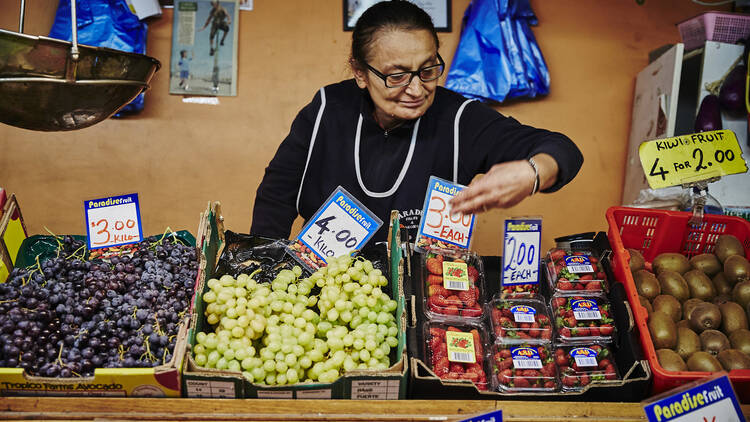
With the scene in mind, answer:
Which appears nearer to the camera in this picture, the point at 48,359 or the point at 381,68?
the point at 48,359

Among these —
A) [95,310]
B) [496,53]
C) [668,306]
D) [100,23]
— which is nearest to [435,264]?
[668,306]

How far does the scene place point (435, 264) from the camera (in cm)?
170

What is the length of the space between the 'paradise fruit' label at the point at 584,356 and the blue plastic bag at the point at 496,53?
2.05 m

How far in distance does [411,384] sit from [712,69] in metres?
2.63

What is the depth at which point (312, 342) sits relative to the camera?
1445 millimetres

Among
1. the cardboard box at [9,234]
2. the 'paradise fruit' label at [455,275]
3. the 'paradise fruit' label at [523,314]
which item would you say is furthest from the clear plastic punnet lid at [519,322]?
the cardboard box at [9,234]

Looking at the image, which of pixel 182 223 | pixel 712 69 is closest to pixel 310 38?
pixel 182 223

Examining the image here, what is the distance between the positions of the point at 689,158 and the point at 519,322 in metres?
0.85

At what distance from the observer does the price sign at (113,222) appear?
173 centimetres

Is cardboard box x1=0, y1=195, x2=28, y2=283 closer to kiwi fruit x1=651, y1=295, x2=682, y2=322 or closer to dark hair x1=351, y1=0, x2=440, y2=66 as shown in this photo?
dark hair x1=351, y1=0, x2=440, y2=66

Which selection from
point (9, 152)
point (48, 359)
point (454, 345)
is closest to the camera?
point (48, 359)

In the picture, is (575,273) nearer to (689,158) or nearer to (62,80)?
(689,158)

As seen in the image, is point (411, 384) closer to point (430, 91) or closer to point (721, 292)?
point (430, 91)

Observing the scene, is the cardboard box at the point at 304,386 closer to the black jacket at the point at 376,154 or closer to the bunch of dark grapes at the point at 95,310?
the bunch of dark grapes at the point at 95,310
